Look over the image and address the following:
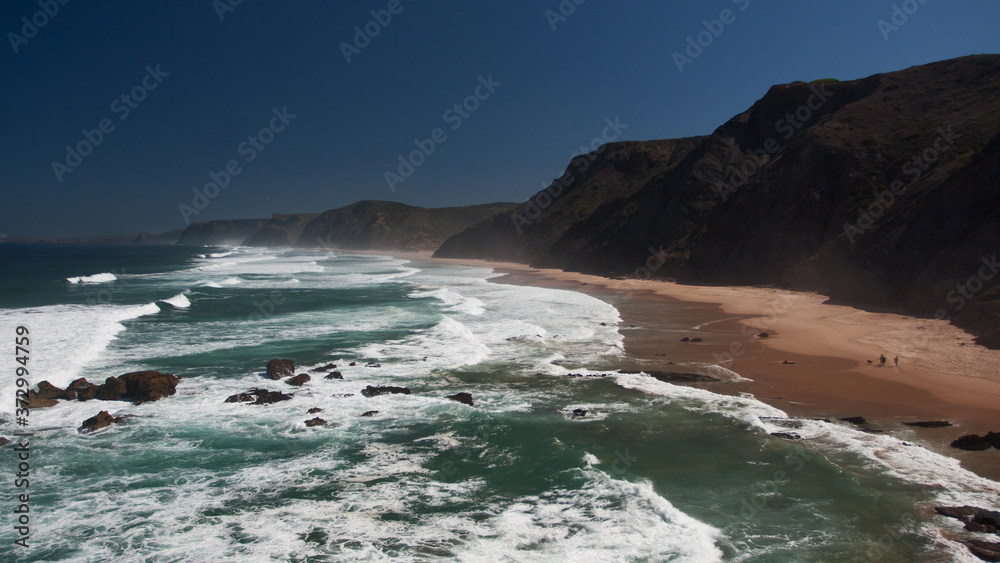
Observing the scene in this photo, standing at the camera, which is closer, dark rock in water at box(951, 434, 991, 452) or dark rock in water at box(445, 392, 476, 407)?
dark rock in water at box(951, 434, 991, 452)

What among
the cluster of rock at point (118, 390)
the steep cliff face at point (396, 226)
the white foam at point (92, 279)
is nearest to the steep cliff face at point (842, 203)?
the cluster of rock at point (118, 390)

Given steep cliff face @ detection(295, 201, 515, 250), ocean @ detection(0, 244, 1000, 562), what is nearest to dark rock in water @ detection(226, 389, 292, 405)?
ocean @ detection(0, 244, 1000, 562)

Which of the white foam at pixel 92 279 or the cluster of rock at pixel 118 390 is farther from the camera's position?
the white foam at pixel 92 279

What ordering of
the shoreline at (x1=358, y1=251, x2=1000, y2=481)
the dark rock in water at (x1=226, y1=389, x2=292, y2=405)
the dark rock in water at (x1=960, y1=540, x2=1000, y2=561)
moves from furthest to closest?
the dark rock in water at (x1=226, y1=389, x2=292, y2=405) → the shoreline at (x1=358, y1=251, x2=1000, y2=481) → the dark rock in water at (x1=960, y1=540, x2=1000, y2=561)

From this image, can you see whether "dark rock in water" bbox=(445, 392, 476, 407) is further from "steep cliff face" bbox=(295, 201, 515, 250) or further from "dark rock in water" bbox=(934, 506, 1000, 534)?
"steep cliff face" bbox=(295, 201, 515, 250)

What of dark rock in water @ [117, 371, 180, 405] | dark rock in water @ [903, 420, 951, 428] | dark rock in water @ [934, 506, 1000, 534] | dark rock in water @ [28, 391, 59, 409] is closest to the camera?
dark rock in water @ [934, 506, 1000, 534]

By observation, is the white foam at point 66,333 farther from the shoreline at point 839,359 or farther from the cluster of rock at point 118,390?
the shoreline at point 839,359
